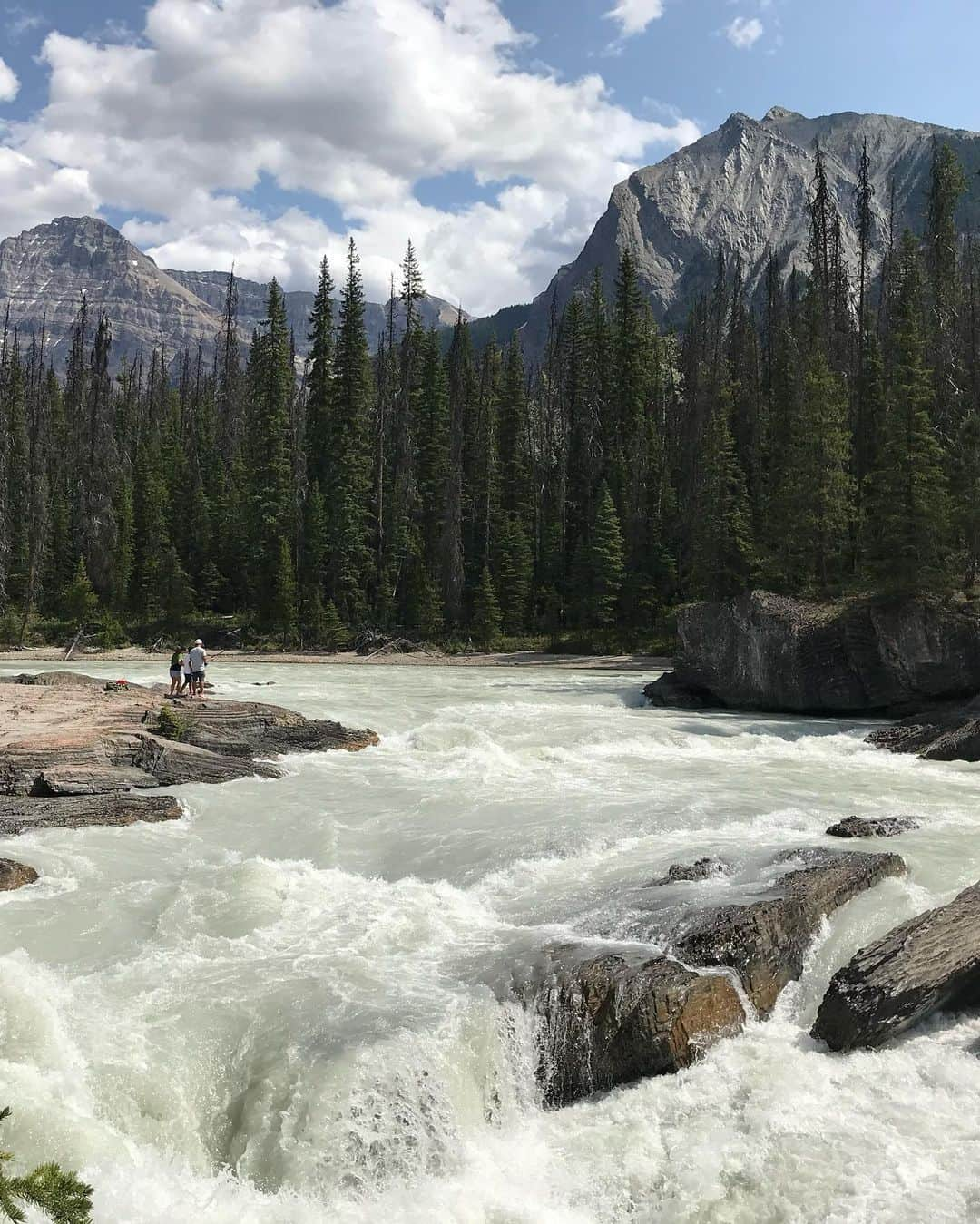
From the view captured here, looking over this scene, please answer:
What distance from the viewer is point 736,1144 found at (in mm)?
6910

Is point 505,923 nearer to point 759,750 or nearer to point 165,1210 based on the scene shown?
point 165,1210

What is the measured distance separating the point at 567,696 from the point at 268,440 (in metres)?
30.7

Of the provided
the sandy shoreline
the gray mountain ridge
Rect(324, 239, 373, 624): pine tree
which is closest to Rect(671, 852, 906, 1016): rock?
the sandy shoreline

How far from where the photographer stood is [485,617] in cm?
4766

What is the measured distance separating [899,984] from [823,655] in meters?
19.6

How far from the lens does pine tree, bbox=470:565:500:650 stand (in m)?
47.1

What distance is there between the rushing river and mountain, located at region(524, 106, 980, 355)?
14795cm

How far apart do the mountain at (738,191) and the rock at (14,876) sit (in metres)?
150

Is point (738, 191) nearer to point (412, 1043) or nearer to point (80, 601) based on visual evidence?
point (80, 601)

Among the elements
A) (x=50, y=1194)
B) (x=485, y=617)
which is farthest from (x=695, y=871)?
(x=485, y=617)

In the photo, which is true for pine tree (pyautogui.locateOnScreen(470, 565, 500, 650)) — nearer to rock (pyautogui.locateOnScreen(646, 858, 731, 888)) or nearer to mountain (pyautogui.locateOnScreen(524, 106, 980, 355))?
rock (pyautogui.locateOnScreen(646, 858, 731, 888))

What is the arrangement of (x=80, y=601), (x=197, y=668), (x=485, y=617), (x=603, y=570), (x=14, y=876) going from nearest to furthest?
(x=14, y=876)
(x=197, y=668)
(x=603, y=570)
(x=485, y=617)
(x=80, y=601)

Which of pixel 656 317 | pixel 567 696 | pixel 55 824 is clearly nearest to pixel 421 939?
pixel 55 824

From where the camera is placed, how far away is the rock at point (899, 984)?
26.6ft
